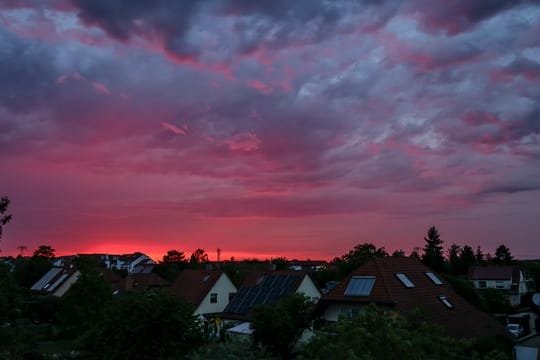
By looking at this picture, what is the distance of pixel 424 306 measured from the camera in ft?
96.6

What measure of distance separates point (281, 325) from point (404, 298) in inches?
316

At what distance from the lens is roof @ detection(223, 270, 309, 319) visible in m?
43.8

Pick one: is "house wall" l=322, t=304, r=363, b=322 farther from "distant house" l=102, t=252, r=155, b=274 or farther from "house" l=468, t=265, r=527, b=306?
"distant house" l=102, t=252, r=155, b=274

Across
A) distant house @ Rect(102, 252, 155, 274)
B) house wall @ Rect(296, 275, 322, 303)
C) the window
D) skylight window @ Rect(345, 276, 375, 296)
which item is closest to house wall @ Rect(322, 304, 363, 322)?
skylight window @ Rect(345, 276, 375, 296)

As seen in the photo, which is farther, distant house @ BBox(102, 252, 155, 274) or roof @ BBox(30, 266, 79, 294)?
distant house @ BBox(102, 252, 155, 274)

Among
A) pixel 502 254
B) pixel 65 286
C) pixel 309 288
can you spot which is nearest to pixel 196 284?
pixel 309 288

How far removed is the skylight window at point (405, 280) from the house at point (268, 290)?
13030mm

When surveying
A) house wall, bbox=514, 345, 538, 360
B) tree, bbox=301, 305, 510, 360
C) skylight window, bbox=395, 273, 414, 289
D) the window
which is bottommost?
house wall, bbox=514, 345, 538, 360

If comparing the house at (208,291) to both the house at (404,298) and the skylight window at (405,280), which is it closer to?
the house at (404,298)

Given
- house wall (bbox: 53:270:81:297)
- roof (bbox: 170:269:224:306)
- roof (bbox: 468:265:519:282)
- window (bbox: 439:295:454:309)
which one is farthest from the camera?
roof (bbox: 468:265:519:282)

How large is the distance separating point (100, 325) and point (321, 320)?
16.3 m

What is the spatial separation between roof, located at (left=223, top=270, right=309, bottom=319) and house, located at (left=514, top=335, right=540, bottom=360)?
20.9 metres

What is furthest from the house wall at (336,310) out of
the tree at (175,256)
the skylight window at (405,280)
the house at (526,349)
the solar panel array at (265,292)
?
the tree at (175,256)

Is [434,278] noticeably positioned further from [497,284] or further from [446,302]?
[497,284]
